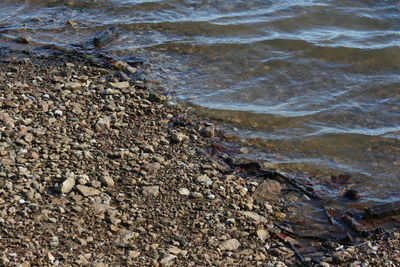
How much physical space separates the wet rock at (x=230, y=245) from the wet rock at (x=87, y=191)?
132 centimetres

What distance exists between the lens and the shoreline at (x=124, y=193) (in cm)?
514

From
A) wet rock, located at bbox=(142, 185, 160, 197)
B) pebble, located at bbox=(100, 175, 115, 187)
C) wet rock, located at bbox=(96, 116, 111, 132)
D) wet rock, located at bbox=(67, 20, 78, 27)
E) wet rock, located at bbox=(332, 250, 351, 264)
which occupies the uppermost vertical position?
wet rock, located at bbox=(67, 20, 78, 27)

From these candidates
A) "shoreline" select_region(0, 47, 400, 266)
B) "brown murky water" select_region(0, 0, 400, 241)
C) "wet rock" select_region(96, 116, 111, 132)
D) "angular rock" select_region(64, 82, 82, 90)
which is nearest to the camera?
"shoreline" select_region(0, 47, 400, 266)

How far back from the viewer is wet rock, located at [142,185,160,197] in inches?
236

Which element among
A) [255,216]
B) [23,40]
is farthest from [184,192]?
[23,40]

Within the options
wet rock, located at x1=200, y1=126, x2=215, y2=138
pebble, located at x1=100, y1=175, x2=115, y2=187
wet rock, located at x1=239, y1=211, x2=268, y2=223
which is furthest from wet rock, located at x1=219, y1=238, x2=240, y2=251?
wet rock, located at x1=200, y1=126, x2=215, y2=138

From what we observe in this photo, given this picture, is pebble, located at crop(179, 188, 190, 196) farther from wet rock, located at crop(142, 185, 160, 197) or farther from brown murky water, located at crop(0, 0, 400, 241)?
brown murky water, located at crop(0, 0, 400, 241)

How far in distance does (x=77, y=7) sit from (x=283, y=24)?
4.09 metres

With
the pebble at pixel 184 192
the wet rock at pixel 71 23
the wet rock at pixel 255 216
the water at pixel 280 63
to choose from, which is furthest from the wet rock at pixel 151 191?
the wet rock at pixel 71 23

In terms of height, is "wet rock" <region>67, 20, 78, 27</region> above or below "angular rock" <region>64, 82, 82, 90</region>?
above

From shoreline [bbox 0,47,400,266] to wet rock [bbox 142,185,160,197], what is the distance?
0.6 inches

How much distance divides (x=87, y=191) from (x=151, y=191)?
0.65 metres

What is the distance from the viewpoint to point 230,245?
18.0 ft

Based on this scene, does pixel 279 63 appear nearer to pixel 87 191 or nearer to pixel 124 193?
pixel 124 193
